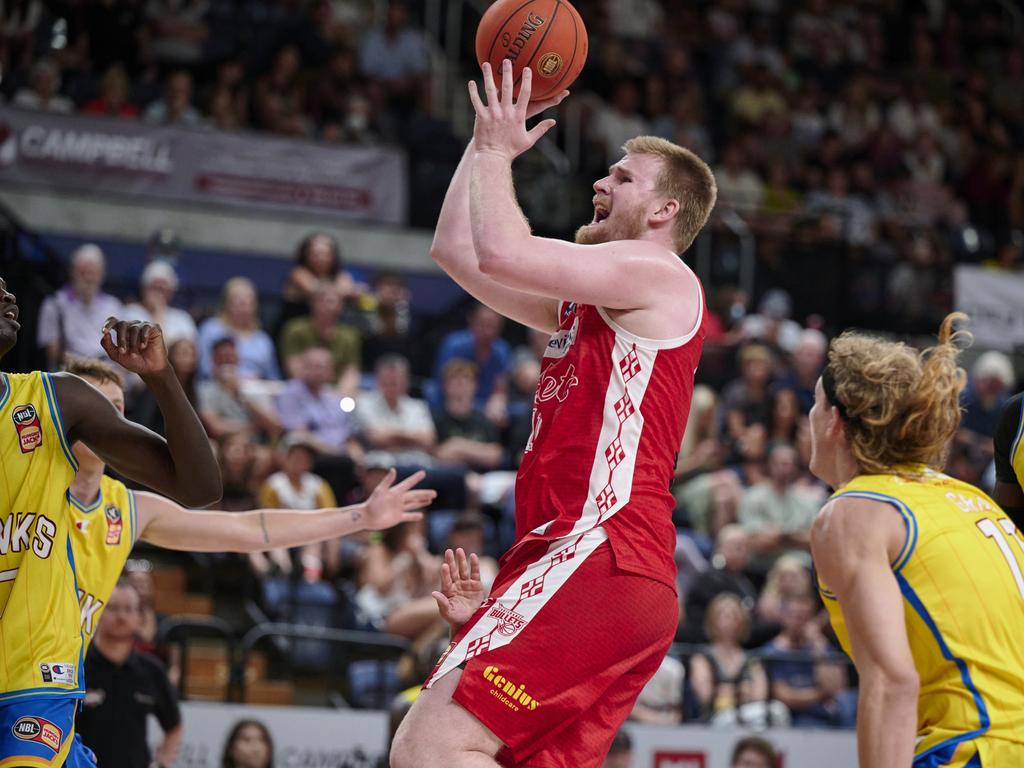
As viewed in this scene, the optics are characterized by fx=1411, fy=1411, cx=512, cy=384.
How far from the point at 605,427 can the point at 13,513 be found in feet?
6.03

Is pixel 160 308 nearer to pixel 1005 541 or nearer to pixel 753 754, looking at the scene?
pixel 753 754

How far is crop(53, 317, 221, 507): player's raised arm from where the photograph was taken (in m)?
4.16

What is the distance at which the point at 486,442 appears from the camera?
38.2 feet

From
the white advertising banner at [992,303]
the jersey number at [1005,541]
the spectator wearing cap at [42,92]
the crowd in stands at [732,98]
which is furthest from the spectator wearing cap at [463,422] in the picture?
the jersey number at [1005,541]

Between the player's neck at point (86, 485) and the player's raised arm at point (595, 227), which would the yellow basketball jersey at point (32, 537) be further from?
the player's raised arm at point (595, 227)

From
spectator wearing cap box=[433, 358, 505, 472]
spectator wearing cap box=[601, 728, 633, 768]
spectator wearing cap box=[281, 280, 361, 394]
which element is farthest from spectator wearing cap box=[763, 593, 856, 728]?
spectator wearing cap box=[281, 280, 361, 394]

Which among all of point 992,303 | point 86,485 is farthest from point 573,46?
point 992,303

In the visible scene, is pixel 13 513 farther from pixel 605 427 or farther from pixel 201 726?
pixel 201 726

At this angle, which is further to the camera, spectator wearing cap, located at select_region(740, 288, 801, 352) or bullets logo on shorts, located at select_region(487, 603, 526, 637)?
spectator wearing cap, located at select_region(740, 288, 801, 352)

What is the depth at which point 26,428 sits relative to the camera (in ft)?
14.3

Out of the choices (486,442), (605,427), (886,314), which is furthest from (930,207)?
(605,427)

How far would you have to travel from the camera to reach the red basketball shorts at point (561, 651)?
3.88 meters

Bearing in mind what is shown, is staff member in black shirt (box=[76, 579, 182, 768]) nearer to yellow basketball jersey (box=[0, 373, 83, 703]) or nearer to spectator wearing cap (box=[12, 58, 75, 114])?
yellow basketball jersey (box=[0, 373, 83, 703])

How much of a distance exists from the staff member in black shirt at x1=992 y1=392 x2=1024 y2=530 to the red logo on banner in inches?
178
